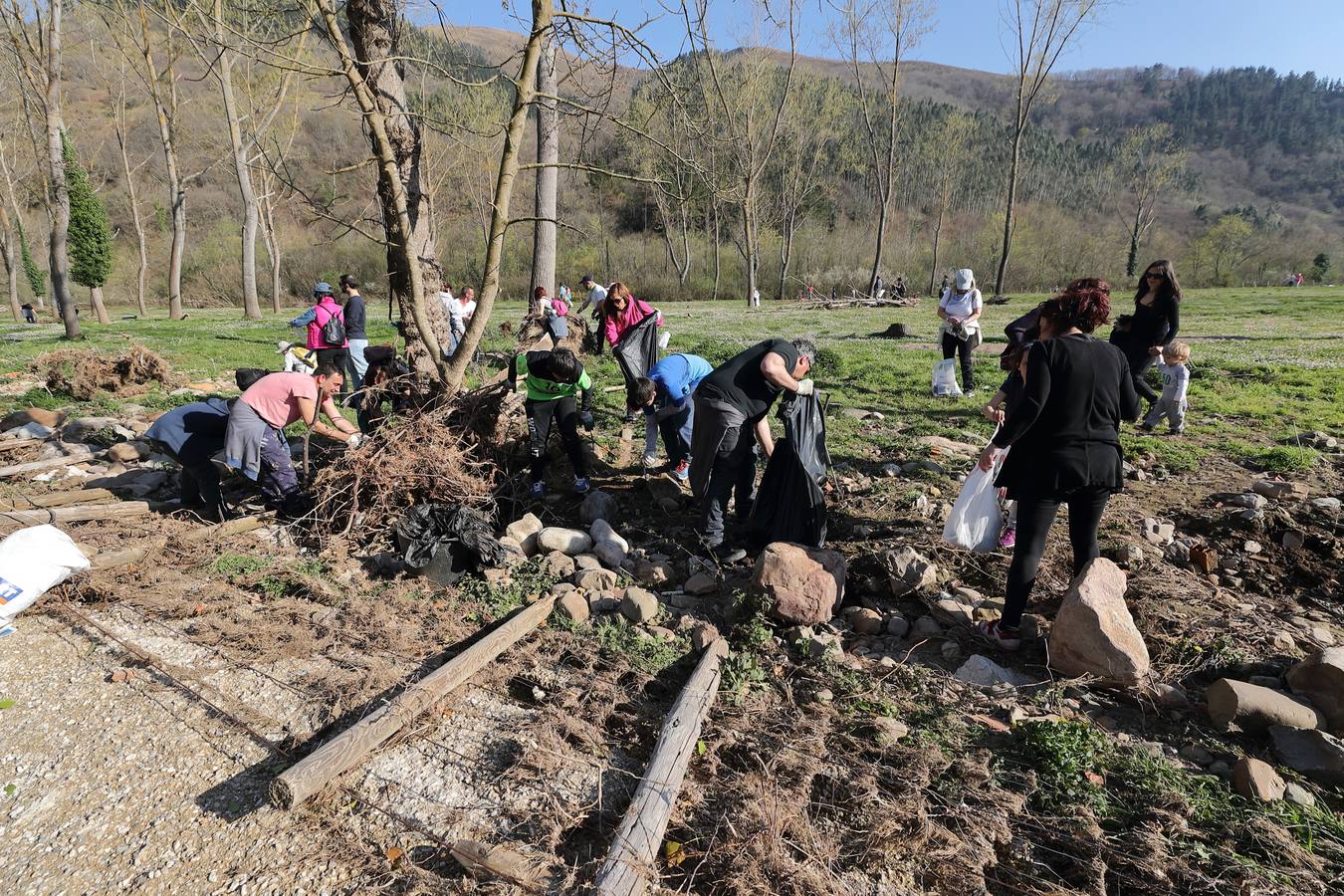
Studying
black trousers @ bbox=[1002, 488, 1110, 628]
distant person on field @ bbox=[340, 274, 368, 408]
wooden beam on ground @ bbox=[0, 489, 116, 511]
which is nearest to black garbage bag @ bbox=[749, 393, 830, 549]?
black trousers @ bbox=[1002, 488, 1110, 628]

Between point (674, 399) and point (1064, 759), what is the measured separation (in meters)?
3.56

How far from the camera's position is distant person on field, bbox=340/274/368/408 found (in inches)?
315

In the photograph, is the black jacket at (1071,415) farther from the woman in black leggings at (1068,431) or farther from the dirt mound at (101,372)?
the dirt mound at (101,372)

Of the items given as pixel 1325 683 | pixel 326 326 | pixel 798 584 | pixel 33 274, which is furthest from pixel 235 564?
pixel 33 274

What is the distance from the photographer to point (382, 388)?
5.48 meters

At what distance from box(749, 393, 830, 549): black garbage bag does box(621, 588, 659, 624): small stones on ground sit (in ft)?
3.07

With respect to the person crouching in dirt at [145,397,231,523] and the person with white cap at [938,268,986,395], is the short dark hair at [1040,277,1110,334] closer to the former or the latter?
the person with white cap at [938,268,986,395]

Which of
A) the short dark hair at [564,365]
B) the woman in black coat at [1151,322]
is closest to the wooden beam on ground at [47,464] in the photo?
the short dark hair at [564,365]

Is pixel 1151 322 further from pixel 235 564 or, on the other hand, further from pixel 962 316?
pixel 235 564

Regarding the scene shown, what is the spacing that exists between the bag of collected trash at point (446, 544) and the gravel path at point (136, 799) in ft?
4.58

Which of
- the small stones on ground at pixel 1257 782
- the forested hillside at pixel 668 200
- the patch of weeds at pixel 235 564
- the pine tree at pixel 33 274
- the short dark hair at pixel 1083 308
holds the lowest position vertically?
the patch of weeds at pixel 235 564

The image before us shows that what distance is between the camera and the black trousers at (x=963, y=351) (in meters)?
7.65

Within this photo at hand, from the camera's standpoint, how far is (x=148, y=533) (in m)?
4.60

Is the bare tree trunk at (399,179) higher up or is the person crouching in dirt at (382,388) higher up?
the bare tree trunk at (399,179)
